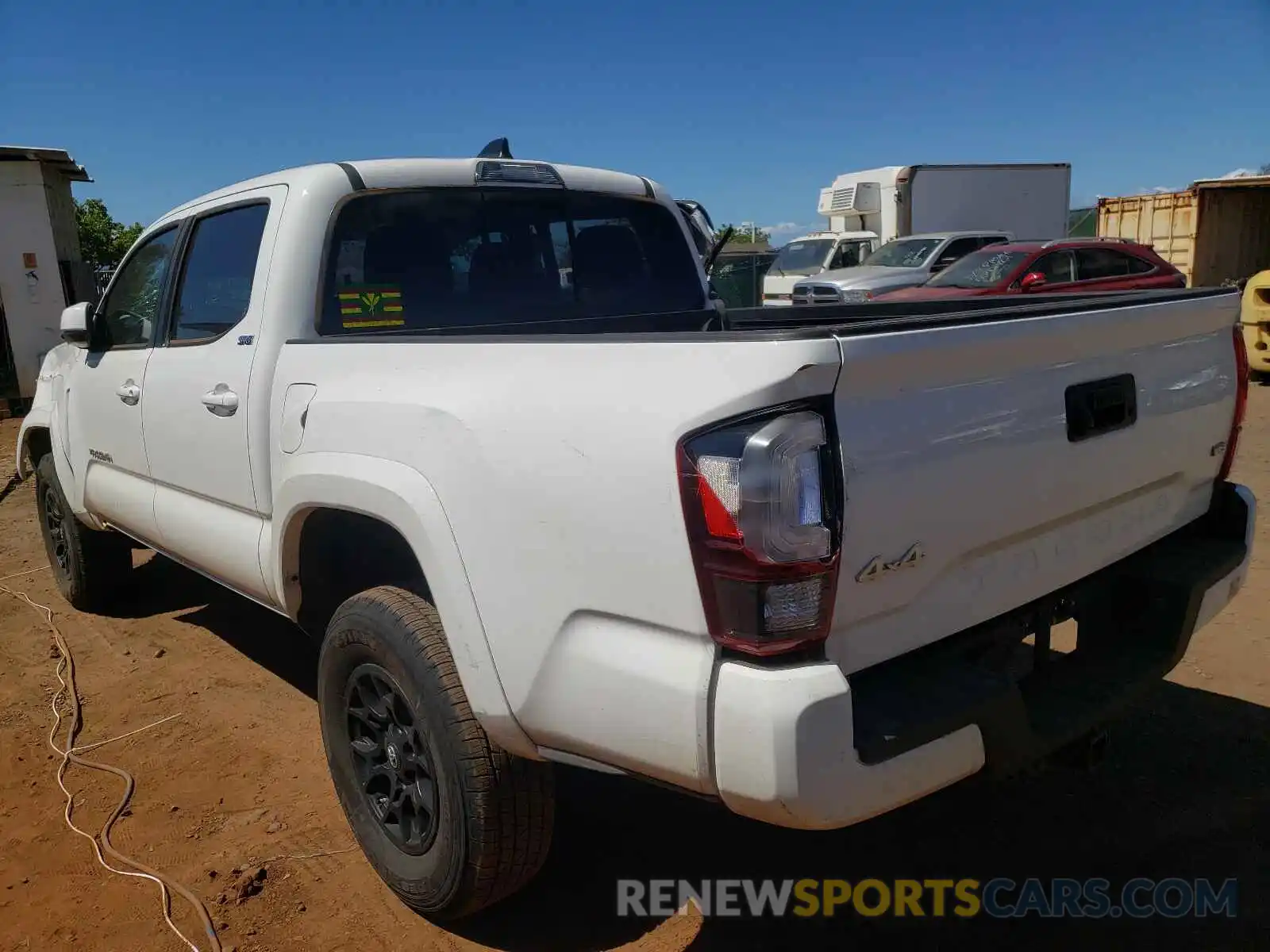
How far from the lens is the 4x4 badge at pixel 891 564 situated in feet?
5.72

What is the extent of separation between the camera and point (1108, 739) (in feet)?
10.6

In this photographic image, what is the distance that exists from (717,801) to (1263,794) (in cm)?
213

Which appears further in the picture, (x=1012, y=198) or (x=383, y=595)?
(x=1012, y=198)

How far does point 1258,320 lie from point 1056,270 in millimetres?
2353

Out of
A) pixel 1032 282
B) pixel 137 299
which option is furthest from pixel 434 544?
pixel 1032 282

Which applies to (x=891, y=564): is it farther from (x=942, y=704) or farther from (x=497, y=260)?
(x=497, y=260)

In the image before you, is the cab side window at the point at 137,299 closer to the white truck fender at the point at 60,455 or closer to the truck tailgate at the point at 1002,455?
the white truck fender at the point at 60,455

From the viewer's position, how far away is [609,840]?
2863 millimetres

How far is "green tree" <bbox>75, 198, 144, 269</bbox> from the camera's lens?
28078 millimetres

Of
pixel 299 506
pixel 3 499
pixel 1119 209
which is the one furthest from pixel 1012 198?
pixel 299 506

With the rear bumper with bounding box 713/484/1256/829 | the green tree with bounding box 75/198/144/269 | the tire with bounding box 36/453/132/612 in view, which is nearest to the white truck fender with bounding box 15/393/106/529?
the tire with bounding box 36/453/132/612

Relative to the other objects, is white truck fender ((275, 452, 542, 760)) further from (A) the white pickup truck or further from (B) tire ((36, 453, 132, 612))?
(B) tire ((36, 453, 132, 612))

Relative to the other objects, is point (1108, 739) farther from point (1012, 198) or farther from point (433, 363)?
point (1012, 198)

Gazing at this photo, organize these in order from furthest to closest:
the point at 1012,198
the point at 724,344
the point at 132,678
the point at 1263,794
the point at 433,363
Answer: the point at 1012,198 → the point at 132,678 → the point at 1263,794 → the point at 433,363 → the point at 724,344
